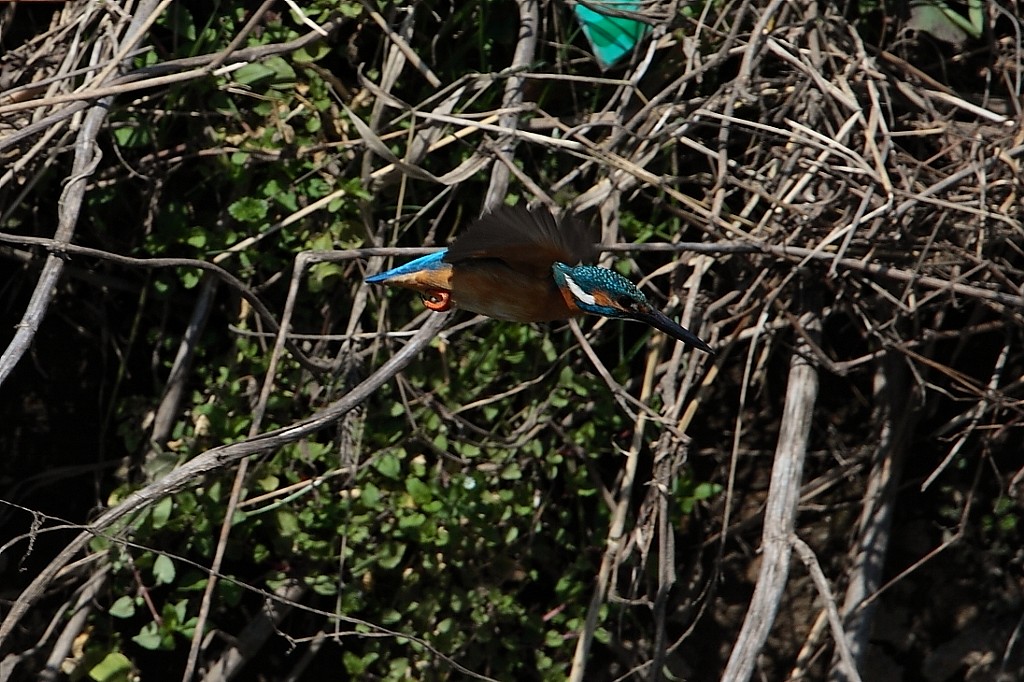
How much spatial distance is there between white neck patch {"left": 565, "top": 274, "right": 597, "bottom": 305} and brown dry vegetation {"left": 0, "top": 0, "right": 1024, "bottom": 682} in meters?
0.32

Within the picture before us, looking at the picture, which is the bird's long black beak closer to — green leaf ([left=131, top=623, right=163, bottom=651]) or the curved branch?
the curved branch

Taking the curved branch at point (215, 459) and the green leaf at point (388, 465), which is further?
the green leaf at point (388, 465)

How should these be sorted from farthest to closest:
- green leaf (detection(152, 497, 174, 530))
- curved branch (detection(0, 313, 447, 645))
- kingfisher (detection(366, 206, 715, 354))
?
green leaf (detection(152, 497, 174, 530)) → kingfisher (detection(366, 206, 715, 354)) → curved branch (detection(0, 313, 447, 645))

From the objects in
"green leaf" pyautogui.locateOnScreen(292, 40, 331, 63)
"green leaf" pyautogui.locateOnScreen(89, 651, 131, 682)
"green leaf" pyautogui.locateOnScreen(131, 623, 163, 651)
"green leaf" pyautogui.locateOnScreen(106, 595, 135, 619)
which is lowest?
"green leaf" pyautogui.locateOnScreen(89, 651, 131, 682)

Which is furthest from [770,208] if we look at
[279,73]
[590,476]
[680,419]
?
[279,73]

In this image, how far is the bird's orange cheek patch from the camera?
216 centimetres

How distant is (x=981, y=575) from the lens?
10.2 feet

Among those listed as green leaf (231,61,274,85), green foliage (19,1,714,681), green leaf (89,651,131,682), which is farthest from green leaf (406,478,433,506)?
green leaf (231,61,274,85)

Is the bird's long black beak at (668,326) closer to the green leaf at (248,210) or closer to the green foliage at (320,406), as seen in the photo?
the green foliage at (320,406)

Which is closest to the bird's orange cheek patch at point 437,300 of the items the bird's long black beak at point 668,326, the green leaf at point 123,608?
the bird's long black beak at point 668,326

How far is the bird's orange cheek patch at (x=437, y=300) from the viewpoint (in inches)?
85.1

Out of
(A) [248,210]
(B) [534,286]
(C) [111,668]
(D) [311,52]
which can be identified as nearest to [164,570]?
(C) [111,668]

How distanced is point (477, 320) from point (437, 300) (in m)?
0.34

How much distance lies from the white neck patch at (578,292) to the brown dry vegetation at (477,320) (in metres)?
0.32
